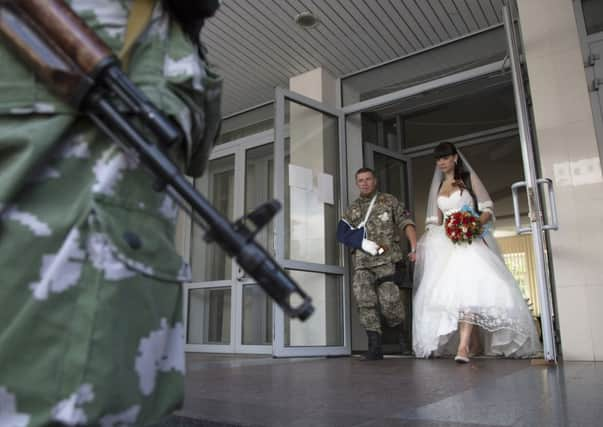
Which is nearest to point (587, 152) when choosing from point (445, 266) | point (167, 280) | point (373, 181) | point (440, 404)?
point (445, 266)

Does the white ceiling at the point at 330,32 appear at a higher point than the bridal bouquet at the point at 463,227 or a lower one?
higher

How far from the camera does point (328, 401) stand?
7.07 feet

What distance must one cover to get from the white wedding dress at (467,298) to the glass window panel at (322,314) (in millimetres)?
1028

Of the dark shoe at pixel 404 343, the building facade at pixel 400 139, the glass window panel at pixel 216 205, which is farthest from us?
the glass window panel at pixel 216 205

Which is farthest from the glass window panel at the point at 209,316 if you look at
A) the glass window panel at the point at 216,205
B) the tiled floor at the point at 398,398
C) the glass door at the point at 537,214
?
the glass door at the point at 537,214

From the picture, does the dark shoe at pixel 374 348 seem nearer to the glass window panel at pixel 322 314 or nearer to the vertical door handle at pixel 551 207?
the glass window panel at pixel 322 314

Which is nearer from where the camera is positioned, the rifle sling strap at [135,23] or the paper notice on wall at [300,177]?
the rifle sling strap at [135,23]

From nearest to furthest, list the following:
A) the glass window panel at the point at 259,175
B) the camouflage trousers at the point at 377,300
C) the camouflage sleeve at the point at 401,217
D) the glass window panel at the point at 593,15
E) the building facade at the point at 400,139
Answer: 1. the building facade at the point at 400,139
2. the glass window panel at the point at 593,15
3. the camouflage trousers at the point at 377,300
4. the camouflage sleeve at the point at 401,217
5. the glass window panel at the point at 259,175

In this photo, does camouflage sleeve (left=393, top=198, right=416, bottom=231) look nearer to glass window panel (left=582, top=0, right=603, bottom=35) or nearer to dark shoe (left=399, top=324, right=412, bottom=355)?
dark shoe (left=399, top=324, right=412, bottom=355)

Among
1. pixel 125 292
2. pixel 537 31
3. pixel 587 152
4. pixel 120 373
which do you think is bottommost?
pixel 120 373

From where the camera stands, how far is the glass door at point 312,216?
544cm

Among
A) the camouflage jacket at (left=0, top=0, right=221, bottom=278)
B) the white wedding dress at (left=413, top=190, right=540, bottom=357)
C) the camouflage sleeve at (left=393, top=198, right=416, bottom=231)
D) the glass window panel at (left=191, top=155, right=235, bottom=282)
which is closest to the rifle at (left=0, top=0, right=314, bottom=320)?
the camouflage jacket at (left=0, top=0, right=221, bottom=278)

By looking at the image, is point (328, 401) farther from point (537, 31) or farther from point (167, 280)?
point (537, 31)

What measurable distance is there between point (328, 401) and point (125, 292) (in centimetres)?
165
